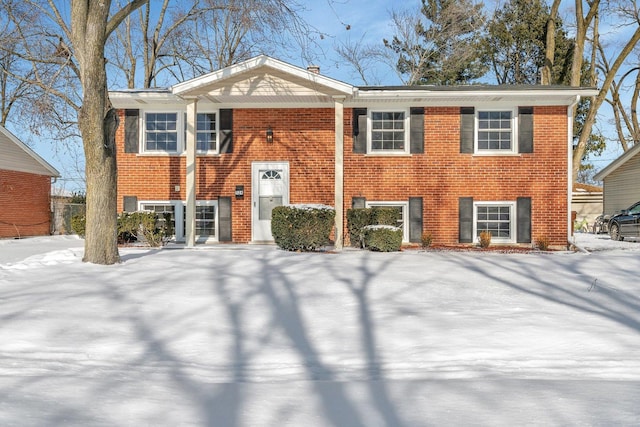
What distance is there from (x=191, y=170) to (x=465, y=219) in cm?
773

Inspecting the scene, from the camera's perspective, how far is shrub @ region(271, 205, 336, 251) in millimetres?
10984

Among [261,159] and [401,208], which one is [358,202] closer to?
[401,208]

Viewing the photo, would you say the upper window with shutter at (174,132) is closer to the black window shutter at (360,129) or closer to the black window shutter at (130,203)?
the black window shutter at (130,203)

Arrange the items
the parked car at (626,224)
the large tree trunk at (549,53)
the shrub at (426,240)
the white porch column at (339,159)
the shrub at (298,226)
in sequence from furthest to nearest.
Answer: the large tree trunk at (549,53), the parked car at (626,224), the shrub at (426,240), the white porch column at (339,159), the shrub at (298,226)

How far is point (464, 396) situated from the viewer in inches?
135

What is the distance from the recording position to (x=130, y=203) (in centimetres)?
1420

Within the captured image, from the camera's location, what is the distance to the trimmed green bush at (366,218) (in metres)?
12.4

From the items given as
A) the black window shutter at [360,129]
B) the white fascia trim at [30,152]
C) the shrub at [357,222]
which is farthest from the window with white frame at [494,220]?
the white fascia trim at [30,152]

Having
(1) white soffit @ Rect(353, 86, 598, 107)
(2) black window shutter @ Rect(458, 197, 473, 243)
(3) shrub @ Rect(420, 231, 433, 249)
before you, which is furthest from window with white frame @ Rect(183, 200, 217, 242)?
(2) black window shutter @ Rect(458, 197, 473, 243)

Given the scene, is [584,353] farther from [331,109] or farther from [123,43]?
[123,43]

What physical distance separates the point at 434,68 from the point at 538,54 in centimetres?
612

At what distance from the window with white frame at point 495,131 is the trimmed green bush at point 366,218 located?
3.52 meters

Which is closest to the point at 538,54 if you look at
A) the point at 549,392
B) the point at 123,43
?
the point at 123,43

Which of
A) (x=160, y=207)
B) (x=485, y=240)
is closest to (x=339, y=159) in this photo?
(x=485, y=240)
